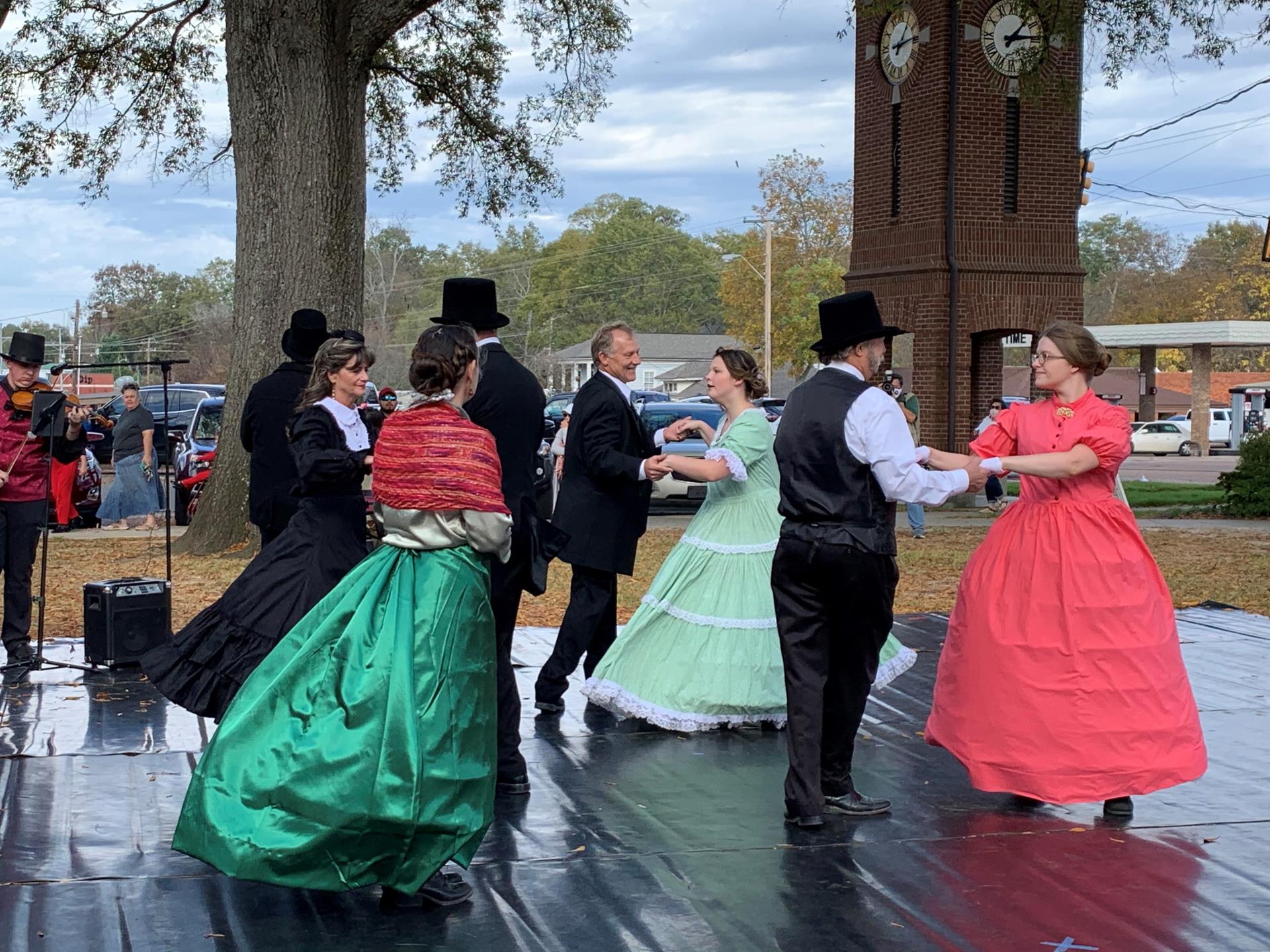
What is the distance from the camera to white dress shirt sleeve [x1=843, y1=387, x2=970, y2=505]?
532 cm

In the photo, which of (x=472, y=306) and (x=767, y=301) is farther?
(x=767, y=301)

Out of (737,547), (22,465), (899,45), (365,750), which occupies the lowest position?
(365,750)

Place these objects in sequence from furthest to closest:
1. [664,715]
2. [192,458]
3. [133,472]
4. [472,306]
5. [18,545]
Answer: [192,458]
[133,472]
[18,545]
[664,715]
[472,306]

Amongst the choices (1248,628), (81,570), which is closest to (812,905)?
(1248,628)

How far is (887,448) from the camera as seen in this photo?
533 cm

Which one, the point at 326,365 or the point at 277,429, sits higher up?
the point at 326,365

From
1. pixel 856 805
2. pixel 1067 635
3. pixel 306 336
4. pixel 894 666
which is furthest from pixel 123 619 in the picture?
pixel 1067 635

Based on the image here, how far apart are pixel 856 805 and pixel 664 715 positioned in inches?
60.0

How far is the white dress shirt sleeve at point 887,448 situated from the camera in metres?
5.32

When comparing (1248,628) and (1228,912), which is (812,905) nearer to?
(1228,912)

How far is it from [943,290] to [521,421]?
63.0 ft

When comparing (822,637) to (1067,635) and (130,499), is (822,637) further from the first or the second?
(130,499)

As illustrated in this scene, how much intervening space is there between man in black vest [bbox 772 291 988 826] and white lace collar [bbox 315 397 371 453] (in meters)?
1.93

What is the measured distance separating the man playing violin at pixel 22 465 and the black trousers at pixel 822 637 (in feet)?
15.1
